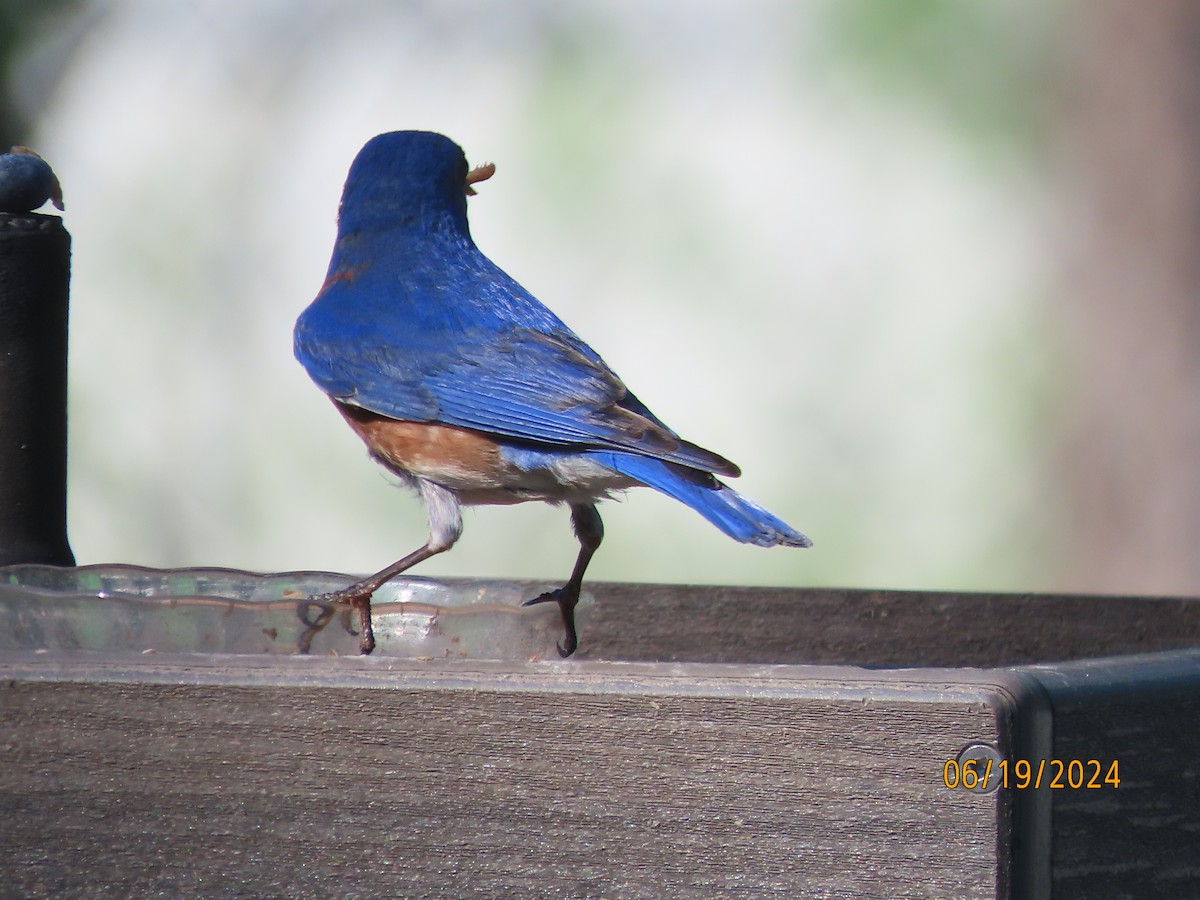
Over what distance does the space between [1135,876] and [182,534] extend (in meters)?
4.75

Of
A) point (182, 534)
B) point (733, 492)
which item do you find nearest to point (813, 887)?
point (733, 492)

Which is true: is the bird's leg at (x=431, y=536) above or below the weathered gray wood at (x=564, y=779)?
above

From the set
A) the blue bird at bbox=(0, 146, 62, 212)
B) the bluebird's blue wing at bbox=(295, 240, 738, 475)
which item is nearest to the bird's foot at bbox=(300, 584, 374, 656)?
the bluebird's blue wing at bbox=(295, 240, 738, 475)

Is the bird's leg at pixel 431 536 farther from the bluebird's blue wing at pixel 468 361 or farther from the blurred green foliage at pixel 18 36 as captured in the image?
the blurred green foliage at pixel 18 36

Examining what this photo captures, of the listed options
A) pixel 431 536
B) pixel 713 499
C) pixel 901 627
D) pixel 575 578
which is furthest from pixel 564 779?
pixel 431 536

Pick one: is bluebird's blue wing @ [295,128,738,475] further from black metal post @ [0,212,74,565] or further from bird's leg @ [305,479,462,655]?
black metal post @ [0,212,74,565]

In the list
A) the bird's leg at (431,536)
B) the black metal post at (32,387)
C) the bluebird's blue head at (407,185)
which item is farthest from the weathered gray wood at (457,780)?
the bluebird's blue head at (407,185)

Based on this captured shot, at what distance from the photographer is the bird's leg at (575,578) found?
256cm

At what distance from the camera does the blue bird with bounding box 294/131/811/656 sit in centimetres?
256

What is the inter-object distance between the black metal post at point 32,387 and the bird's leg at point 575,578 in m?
0.79

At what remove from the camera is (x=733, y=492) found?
2.38 m

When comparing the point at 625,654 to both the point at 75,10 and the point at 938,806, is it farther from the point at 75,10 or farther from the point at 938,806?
the point at 75,10

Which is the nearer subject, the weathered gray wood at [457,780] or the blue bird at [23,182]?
the weathered gray wood at [457,780]

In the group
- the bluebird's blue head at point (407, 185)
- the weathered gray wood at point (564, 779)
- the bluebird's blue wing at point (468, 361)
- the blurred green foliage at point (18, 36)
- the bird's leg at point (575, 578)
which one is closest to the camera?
the weathered gray wood at point (564, 779)
